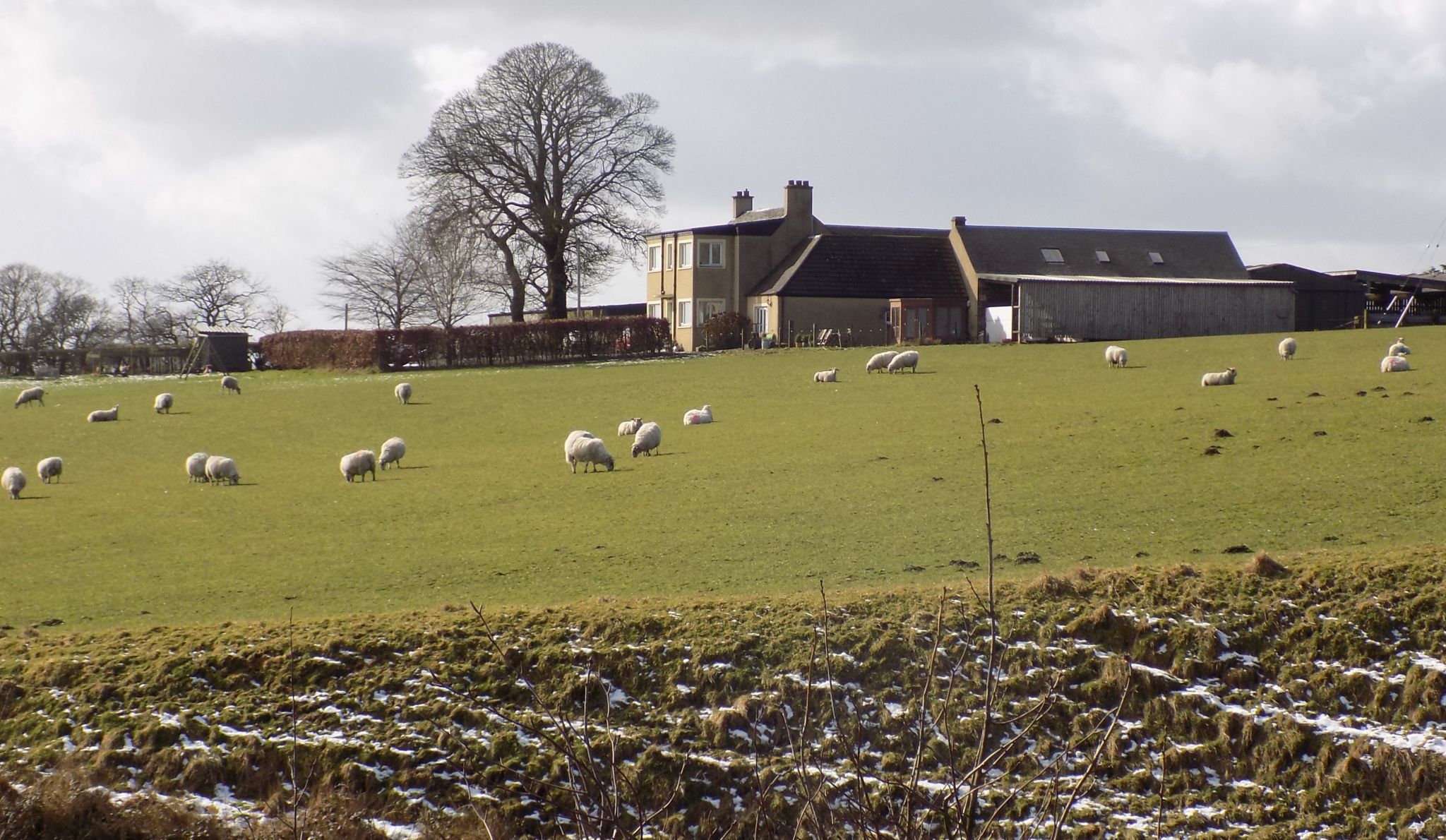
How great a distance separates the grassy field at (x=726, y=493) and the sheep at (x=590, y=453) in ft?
1.20

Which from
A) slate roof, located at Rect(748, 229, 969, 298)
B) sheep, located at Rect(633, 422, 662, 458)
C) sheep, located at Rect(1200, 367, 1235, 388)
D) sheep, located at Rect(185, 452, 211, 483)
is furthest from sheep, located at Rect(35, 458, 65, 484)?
slate roof, located at Rect(748, 229, 969, 298)

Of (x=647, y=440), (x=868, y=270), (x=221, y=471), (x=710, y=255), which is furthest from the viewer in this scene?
(x=710, y=255)

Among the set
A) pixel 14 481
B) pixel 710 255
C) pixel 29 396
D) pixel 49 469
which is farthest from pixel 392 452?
pixel 710 255

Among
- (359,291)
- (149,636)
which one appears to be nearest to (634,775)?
(149,636)

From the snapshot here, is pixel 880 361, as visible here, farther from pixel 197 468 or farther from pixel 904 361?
pixel 197 468

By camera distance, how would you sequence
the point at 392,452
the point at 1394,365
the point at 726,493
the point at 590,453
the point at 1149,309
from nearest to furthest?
1. the point at 726,493
2. the point at 590,453
3. the point at 392,452
4. the point at 1394,365
5. the point at 1149,309

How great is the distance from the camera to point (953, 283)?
219 feet

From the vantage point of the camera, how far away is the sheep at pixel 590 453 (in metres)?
24.9

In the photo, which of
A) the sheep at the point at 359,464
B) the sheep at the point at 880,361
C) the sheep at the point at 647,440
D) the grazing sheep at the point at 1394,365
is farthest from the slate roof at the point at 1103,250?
the sheep at the point at 359,464

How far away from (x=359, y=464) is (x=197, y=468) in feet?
12.5

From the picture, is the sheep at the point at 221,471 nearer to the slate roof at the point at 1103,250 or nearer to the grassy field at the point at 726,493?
the grassy field at the point at 726,493

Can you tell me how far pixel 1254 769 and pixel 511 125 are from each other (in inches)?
2539

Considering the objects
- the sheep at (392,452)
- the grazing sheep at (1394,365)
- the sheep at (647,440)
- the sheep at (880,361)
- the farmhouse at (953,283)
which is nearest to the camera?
the sheep at (647,440)

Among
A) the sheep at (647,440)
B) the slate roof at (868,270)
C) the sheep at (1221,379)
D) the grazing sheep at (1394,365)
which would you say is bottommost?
the sheep at (647,440)
